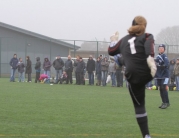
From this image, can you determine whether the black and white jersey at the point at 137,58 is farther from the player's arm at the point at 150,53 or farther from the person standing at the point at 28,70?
the person standing at the point at 28,70

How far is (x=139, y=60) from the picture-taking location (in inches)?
298

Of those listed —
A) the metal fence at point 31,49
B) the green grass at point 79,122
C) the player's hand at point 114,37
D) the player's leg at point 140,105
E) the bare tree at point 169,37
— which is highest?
the bare tree at point 169,37

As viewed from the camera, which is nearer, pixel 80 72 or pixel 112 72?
pixel 112 72

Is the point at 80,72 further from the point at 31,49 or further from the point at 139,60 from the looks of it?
the point at 139,60

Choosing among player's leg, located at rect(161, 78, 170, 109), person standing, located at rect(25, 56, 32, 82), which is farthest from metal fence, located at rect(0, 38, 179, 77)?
player's leg, located at rect(161, 78, 170, 109)

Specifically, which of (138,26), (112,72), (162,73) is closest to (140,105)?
(138,26)

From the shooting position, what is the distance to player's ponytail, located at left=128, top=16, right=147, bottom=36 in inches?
296

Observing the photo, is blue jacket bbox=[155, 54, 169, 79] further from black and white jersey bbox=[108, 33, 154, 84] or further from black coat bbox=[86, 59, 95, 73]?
black coat bbox=[86, 59, 95, 73]

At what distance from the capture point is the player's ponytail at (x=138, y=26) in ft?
24.6

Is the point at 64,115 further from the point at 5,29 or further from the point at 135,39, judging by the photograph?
the point at 5,29

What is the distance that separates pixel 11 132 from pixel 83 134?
1286 mm

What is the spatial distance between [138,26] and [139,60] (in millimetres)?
538

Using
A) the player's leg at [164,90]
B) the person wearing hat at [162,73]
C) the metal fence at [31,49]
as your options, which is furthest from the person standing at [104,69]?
the person wearing hat at [162,73]

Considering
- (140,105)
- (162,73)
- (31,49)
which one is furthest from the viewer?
(31,49)
